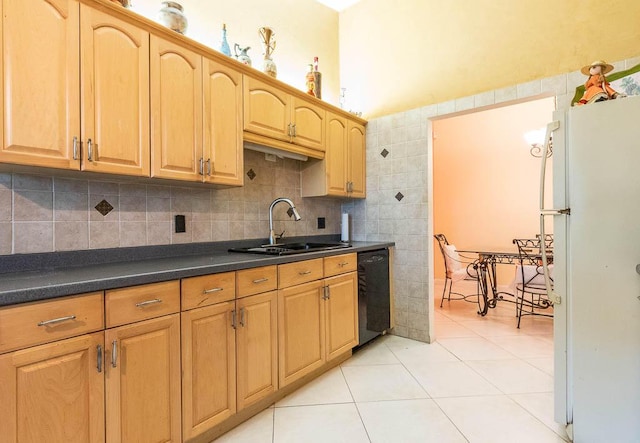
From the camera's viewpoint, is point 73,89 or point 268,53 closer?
point 73,89

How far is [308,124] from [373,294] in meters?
1.56

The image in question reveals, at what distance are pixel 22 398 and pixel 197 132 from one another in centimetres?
135

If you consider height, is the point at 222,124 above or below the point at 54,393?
above

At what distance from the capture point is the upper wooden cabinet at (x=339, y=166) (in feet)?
9.08

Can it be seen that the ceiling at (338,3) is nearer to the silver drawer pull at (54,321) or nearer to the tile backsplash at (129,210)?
the tile backsplash at (129,210)

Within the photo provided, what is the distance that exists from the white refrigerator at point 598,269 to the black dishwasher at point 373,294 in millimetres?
1329

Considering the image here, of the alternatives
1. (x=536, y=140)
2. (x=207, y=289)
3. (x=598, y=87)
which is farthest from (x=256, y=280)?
(x=536, y=140)

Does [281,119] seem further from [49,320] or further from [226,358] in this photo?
[49,320]

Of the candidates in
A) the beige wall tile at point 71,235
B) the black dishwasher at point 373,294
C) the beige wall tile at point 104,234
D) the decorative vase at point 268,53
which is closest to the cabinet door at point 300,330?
the black dishwasher at point 373,294

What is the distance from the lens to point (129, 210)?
5.86 feet

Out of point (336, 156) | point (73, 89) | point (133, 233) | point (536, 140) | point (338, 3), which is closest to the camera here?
point (73, 89)

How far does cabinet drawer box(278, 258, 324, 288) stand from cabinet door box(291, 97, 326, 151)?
0.97m

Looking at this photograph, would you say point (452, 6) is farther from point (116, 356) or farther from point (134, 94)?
point (116, 356)

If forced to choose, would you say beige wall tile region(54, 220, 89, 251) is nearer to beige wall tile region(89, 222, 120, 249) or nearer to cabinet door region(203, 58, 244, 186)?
beige wall tile region(89, 222, 120, 249)
